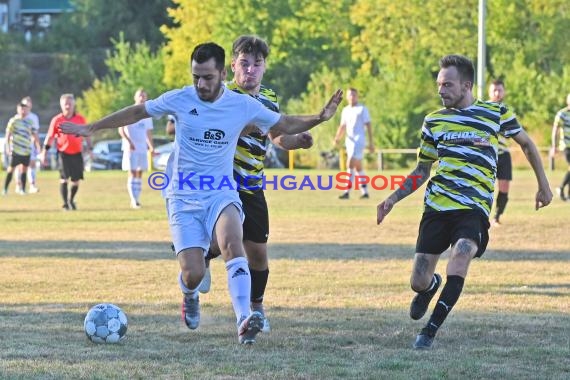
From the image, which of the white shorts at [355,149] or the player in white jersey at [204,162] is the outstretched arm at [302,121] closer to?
the player in white jersey at [204,162]

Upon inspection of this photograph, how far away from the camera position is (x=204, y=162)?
25.5 feet

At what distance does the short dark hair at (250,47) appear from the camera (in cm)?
839

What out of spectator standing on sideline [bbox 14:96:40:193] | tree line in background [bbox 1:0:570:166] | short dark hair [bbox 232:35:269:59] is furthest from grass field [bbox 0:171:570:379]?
tree line in background [bbox 1:0:570:166]

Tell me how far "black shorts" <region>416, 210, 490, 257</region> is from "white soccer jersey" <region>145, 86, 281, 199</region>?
4.43 feet

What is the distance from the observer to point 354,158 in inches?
1001

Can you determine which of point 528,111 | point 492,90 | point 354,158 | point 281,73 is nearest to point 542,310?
point 492,90

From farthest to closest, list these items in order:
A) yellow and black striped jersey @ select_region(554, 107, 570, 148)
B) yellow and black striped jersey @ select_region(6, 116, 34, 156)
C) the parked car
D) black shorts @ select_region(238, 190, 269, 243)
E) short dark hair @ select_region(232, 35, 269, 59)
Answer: the parked car → yellow and black striped jersey @ select_region(6, 116, 34, 156) → yellow and black striped jersey @ select_region(554, 107, 570, 148) → black shorts @ select_region(238, 190, 269, 243) → short dark hair @ select_region(232, 35, 269, 59)

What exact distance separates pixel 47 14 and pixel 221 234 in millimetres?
86743

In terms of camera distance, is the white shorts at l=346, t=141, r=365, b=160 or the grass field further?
the white shorts at l=346, t=141, r=365, b=160

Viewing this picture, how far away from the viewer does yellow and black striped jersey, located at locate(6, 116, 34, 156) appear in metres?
26.4

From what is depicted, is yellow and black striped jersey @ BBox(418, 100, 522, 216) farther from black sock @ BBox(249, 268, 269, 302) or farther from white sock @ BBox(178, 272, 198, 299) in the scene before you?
white sock @ BBox(178, 272, 198, 299)

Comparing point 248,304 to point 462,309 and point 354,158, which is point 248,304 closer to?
point 462,309

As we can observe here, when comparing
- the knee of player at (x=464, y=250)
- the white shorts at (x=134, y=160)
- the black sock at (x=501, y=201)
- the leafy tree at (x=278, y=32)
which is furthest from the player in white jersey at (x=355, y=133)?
the leafy tree at (x=278, y=32)

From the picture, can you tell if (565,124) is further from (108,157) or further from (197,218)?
(108,157)
